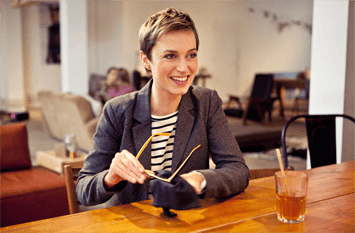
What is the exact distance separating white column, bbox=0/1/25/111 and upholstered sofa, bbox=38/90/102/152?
4900mm

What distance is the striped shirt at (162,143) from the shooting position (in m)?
1.31

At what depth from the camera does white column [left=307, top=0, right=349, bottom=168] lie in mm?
2672

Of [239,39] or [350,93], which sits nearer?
[350,93]

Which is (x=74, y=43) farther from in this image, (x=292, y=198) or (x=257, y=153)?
(x=292, y=198)

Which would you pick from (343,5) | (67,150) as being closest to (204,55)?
(67,150)

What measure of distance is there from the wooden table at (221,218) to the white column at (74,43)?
18.3 ft

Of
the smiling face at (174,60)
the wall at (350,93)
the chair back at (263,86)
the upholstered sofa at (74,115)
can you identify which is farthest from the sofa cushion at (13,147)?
the chair back at (263,86)

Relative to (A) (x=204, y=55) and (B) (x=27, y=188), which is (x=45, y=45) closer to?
(A) (x=204, y=55)

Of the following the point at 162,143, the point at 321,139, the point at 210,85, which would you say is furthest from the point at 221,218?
the point at 210,85

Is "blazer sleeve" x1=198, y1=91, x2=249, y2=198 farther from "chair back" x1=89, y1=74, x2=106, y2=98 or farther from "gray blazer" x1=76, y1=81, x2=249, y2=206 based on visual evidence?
"chair back" x1=89, y1=74, x2=106, y2=98

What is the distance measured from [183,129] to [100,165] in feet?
1.03

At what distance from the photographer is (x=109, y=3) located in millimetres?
8305

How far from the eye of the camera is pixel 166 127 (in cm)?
134

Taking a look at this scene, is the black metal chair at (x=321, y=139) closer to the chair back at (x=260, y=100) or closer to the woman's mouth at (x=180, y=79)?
the woman's mouth at (x=180, y=79)
